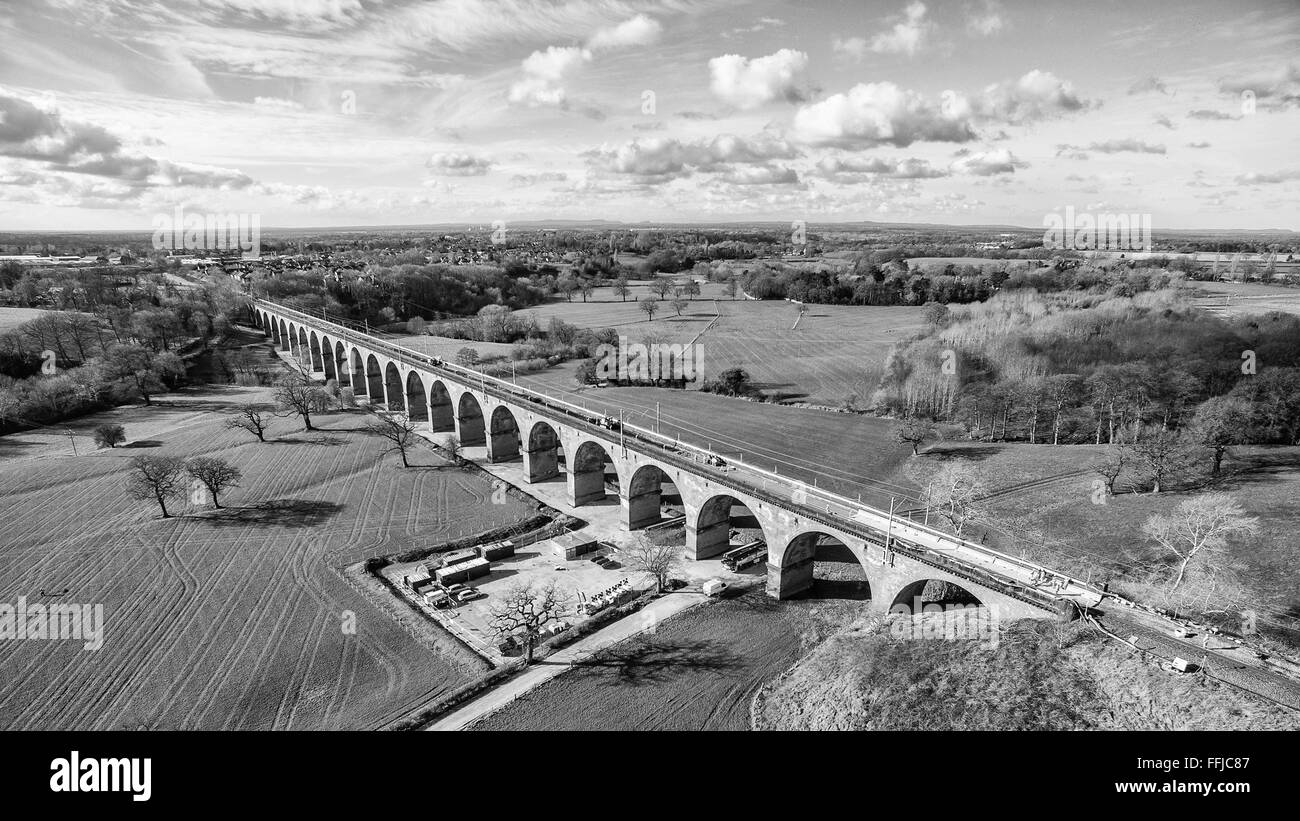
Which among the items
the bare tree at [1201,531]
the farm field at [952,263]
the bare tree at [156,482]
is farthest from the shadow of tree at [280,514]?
the farm field at [952,263]

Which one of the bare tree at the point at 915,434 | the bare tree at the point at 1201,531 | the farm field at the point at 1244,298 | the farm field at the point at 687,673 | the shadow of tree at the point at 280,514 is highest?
the farm field at the point at 1244,298

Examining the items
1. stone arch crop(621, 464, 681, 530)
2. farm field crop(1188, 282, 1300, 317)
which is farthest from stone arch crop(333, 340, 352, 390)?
farm field crop(1188, 282, 1300, 317)

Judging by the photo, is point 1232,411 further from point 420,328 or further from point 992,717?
point 420,328

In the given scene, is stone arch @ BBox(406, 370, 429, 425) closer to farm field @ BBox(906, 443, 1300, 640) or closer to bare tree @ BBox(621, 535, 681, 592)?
bare tree @ BBox(621, 535, 681, 592)

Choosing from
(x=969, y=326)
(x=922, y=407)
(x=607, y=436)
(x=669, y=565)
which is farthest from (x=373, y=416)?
(x=969, y=326)

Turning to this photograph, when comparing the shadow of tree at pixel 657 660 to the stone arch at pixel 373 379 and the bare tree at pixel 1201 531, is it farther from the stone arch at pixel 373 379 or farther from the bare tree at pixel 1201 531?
the stone arch at pixel 373 379

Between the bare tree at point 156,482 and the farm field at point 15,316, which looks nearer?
the bare tree at point 156,482

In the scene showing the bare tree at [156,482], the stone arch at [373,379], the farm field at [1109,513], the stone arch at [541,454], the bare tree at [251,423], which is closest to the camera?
the farm field at [1109,513]
